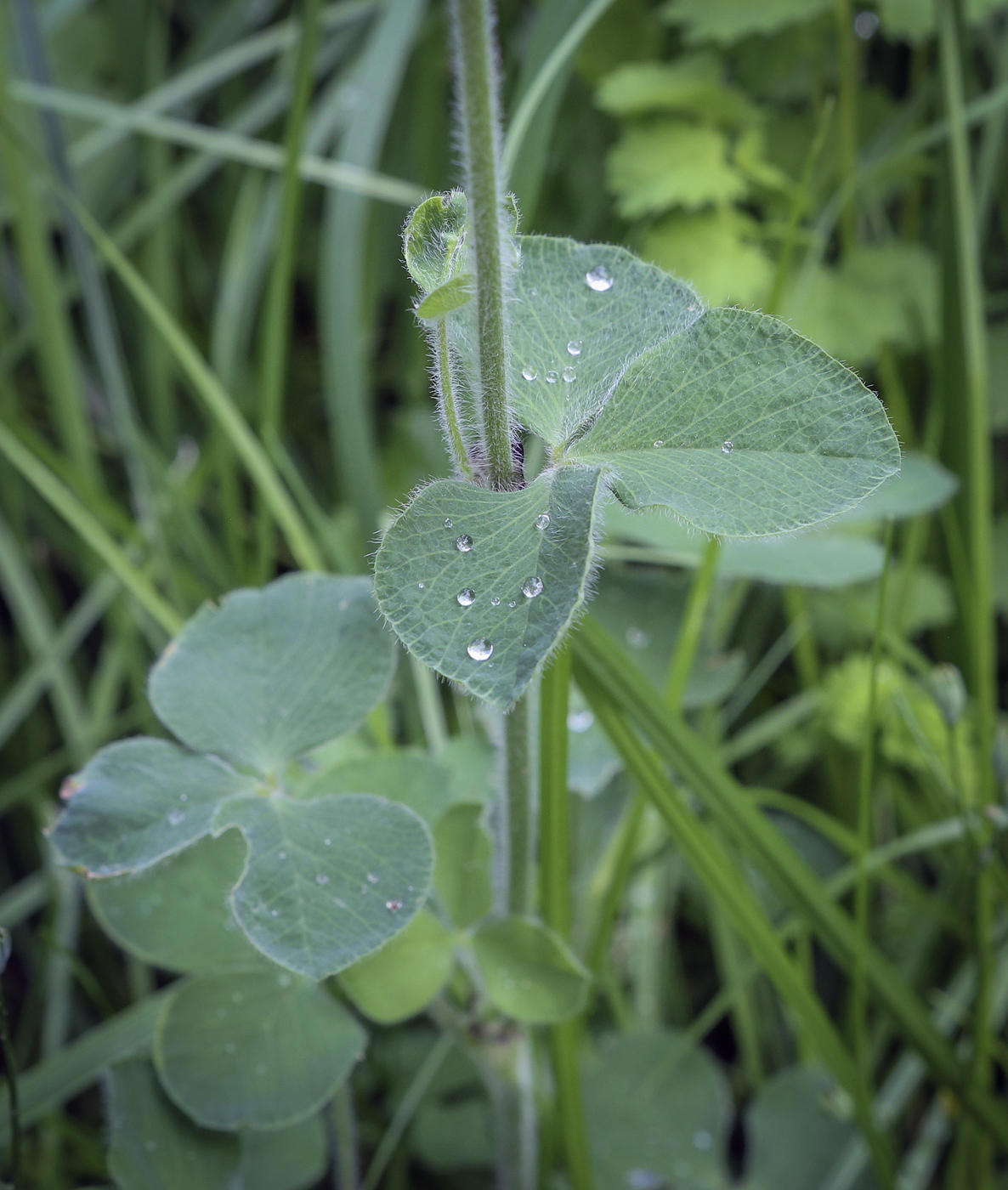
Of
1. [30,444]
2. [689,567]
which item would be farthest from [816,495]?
[30,444]

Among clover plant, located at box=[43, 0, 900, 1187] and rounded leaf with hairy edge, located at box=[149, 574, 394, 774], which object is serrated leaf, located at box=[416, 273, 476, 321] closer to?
clover plant, located at box=[43, 0, 900, 1187]

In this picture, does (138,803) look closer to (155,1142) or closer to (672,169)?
(155,1142)

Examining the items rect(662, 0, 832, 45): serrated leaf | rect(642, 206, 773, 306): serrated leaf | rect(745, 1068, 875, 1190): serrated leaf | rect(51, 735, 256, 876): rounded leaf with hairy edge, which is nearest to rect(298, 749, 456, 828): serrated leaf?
rect(51, 735, 256, 876): rounded leaf with hairy edge

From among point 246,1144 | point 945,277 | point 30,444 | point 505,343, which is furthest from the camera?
point 30,444

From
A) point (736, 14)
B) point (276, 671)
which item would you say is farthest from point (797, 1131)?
point (736, 14)

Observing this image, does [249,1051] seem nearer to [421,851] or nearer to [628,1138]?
[421,851]

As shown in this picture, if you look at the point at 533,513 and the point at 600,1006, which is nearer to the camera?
the point at 533,513

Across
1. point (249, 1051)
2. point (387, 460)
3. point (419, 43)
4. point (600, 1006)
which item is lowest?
point (600, 1006)

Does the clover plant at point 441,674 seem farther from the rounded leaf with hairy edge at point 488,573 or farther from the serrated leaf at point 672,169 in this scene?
the serrated leaf at point 672,169
